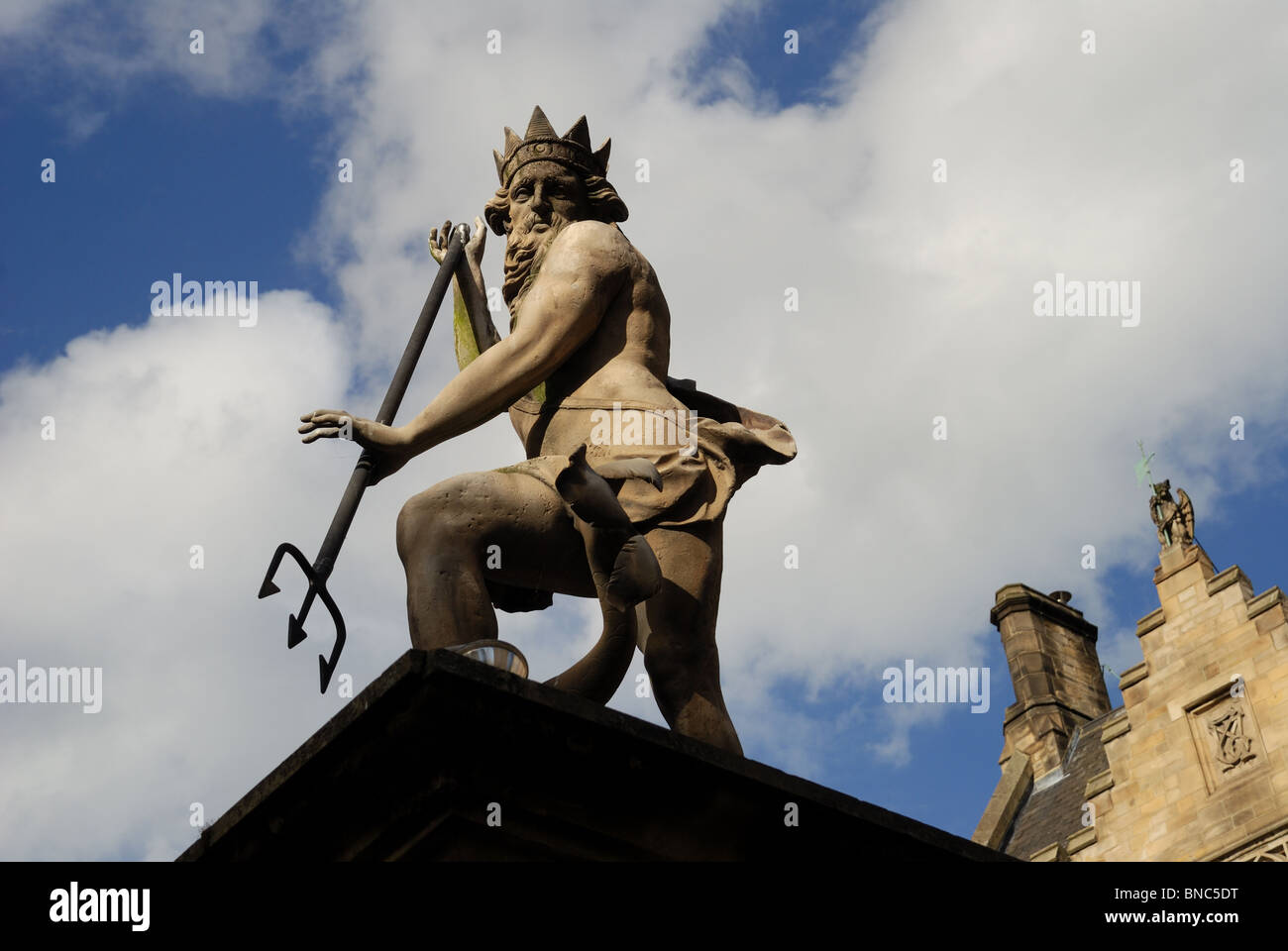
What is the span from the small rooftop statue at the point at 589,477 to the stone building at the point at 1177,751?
18.7 m

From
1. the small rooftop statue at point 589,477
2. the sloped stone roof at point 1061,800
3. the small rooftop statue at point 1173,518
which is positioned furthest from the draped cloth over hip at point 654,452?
the small rooftop statue at point 1173,518

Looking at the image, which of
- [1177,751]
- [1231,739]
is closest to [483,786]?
[1231,739]

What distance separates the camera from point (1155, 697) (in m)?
27.2

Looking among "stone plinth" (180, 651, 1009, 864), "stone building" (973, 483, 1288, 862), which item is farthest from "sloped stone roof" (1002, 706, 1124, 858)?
"stone plinth" (180, 651, 1009, 864)

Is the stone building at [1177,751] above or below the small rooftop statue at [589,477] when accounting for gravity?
above

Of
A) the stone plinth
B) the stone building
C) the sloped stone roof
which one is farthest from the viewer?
the sloped stone roof

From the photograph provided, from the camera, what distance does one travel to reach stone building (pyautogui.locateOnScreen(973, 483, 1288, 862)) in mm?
24594

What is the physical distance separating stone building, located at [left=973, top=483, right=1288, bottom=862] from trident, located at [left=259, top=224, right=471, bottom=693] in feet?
62.3

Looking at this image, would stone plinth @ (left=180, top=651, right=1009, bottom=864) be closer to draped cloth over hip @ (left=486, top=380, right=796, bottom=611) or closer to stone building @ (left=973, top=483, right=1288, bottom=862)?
draped cloth over hip @ (left=486, top=380, right=796, bottom=611)

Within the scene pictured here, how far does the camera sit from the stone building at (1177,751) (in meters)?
24.6

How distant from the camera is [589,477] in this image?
→ 5.61m

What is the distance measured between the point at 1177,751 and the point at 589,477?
74.3 ft

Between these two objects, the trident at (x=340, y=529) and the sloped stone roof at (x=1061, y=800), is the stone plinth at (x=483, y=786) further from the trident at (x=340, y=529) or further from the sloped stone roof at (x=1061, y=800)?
the sloped stone roof at (x=1061, y=800)
